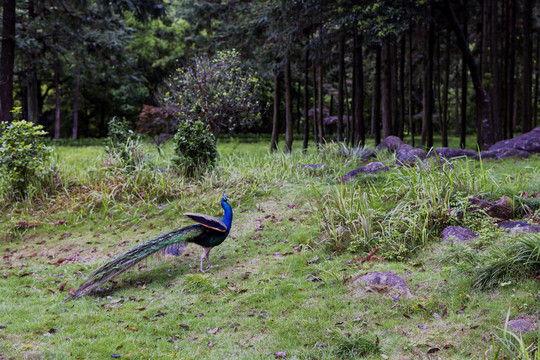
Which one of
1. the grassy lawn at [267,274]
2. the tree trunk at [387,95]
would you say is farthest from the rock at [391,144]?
the grassy lawn at [267,274]

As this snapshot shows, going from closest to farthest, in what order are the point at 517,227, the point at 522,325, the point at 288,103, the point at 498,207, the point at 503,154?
the point at 522,325 → the point at 517,227 → the point at 498,207 → the point at 503,154 → the point at 288,103

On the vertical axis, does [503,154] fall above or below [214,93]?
below

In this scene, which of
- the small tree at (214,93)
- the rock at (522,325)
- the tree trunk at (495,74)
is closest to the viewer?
the rock at (522,325)

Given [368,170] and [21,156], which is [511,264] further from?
[21,156]

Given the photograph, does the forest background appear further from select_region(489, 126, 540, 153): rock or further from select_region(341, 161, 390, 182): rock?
select_region(341, 161, 390, 182): rock

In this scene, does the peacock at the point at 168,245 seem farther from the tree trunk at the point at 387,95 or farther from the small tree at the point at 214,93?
the tree trunk at the point at 387,95

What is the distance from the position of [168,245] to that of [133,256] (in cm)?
43

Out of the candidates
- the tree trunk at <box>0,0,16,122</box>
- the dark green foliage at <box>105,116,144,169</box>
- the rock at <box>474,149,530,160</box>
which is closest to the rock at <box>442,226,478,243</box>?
the rock at <box>474,149,530,160</box>

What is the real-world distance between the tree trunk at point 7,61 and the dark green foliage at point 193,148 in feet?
14.7

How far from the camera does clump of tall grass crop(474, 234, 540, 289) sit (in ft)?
13.4

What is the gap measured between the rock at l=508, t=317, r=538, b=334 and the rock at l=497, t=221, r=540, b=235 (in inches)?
56.4

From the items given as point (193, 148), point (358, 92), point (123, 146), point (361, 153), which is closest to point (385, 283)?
point (193, 148)

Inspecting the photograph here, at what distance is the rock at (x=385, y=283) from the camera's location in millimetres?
4379

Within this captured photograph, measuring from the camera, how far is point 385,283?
450cm
